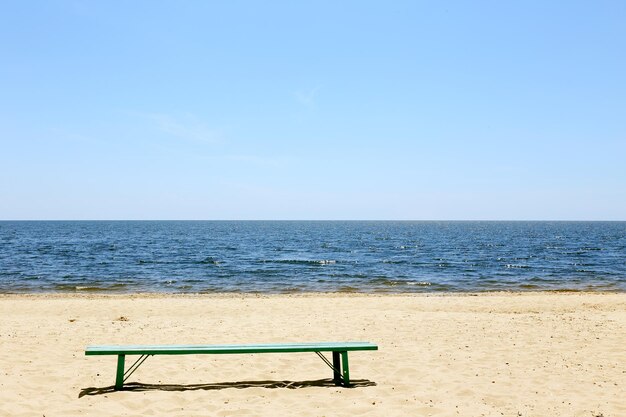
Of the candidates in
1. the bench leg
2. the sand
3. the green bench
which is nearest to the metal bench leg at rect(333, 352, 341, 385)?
the green bench

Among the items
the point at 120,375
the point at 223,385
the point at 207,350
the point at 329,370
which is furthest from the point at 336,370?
the point at 120,375

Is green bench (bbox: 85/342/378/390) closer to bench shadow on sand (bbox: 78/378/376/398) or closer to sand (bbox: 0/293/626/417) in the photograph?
bench shadow on sand (bbox: 78/378/376/398)

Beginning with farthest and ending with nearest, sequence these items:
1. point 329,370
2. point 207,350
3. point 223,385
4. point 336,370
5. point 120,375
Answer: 1. point 329,370
2. point 336,370
3. point 223,385
4. point 120,375
5. point 207,350

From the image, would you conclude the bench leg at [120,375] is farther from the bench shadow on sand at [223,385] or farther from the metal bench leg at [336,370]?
the metal bench leg at [336,370]

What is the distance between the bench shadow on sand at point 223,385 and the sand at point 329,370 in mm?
18

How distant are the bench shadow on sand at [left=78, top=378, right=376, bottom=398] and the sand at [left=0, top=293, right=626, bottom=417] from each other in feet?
0.06

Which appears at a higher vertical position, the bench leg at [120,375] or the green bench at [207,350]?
the green bench at [207,350]

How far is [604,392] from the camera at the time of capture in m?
7.22

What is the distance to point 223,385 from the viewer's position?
758cm

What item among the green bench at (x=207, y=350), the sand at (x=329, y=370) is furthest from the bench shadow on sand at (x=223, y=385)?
the green bench at (x=207, y=350)

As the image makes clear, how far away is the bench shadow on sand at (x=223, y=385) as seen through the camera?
728cm

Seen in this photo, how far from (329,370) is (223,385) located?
199cm

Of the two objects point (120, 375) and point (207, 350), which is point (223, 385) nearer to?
point (207, 350)

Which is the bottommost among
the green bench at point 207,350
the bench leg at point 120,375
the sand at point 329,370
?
the sand at point 329,370
